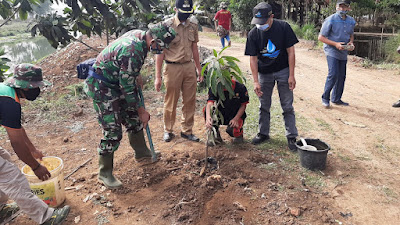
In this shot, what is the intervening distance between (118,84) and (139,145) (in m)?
0.88

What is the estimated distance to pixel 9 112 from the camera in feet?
6.79

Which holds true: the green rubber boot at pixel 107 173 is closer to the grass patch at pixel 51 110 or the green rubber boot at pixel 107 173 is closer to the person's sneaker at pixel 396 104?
the grass patch at pixel 51 110

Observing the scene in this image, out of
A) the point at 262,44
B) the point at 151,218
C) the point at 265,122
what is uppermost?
the point at 262,44

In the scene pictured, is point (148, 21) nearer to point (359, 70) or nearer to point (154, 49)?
point (154, 49)

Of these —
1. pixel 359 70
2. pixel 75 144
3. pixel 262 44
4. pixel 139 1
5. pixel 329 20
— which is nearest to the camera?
→ pixel 262 44

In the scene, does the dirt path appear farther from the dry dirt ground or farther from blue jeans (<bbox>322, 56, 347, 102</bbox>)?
blue jeans (<bbox>322, 56, 347, 102</bbox>)

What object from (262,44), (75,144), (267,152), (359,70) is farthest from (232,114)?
(359,70)

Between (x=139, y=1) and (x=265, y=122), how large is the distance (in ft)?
7.29

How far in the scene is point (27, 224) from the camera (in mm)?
2541

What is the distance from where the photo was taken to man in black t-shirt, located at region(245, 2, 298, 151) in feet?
10.5

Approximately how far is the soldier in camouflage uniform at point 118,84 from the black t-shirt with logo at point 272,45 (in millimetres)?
1181

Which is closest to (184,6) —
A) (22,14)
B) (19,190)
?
(22,14)

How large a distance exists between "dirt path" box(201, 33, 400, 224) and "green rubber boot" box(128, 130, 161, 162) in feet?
6.55

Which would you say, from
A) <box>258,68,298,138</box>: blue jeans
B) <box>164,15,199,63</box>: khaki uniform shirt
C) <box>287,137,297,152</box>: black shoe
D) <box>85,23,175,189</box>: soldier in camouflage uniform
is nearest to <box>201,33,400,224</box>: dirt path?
<box>287,137,297,152</box>: black shoe
